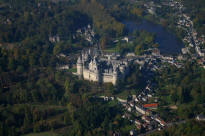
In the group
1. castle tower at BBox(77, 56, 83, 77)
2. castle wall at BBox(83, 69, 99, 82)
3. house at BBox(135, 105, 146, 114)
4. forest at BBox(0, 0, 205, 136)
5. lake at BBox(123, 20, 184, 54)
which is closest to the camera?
forest at BBox(0, 0, 205, 136)

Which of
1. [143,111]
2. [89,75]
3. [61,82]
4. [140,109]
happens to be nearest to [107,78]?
[89,75]

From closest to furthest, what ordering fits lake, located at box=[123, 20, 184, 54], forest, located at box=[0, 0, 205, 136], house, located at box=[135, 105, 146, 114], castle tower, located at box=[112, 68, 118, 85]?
forest, located at box=[0, 0, 205, 136] < house, located at box=[135, 105, 146, 114] < castle tower, located at box=[112, 68, 118, 85] < lake, located at box=[123, 20, 184, 54]

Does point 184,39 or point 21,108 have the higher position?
point 184,39

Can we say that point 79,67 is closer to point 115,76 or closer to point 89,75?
point 89,75

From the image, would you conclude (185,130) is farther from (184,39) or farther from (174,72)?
(184,39)

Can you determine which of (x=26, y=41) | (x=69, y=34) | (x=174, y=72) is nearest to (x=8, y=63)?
(x=26, y=41)

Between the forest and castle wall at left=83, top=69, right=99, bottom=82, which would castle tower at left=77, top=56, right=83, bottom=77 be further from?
the forest

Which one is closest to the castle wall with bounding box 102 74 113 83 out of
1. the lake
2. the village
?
the village

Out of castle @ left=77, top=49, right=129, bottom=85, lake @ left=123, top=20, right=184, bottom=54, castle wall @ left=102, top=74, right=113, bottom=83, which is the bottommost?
castle wall @ left=102, top=74, right=113, bottom=83
